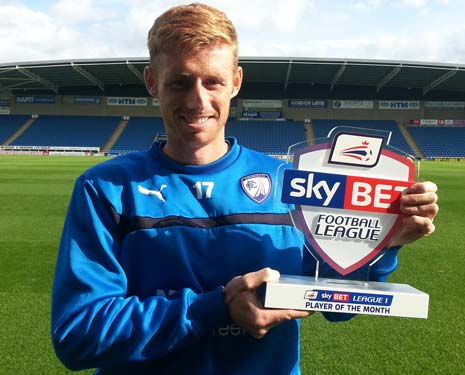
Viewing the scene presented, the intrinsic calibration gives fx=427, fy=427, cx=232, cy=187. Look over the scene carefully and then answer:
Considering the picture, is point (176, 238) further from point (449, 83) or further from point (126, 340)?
point (449, 83)

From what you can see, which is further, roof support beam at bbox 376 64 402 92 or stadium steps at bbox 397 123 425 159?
stadium steps at bbox 397 123 425 159

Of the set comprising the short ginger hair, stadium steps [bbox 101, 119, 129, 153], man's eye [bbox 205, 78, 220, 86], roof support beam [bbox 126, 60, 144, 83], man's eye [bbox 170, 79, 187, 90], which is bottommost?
man's eye [bbox 170, 79, 187, 90]

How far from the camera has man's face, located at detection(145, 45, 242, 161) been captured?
1.08 meters

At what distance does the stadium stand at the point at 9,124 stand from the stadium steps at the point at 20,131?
0.87ft

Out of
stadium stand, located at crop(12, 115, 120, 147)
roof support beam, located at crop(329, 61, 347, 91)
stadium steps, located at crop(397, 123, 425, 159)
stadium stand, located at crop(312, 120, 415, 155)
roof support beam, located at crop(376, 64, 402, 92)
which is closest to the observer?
roof support beam, located at crop(329, 61, 347, 91)

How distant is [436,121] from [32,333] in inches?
1542

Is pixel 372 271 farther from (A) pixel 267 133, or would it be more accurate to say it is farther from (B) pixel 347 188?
(A) pixel 267 133

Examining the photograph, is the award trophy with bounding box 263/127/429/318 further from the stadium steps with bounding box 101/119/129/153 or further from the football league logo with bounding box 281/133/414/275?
the stadium steps with bounding box 101/119/129/153

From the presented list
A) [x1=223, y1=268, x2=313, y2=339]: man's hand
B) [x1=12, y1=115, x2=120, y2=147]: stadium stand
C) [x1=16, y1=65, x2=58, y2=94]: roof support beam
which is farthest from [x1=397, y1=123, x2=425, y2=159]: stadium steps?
[x1=223, y1=268, x2=313, y2=339]: man's hand

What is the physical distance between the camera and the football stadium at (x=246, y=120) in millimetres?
6109

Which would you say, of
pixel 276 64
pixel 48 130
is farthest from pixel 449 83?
pixel 48 130

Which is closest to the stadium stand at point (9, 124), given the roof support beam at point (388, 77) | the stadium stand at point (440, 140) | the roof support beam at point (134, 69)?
the roof support beam at point (134, 69)

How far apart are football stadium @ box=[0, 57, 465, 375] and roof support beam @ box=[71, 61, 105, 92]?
14cm

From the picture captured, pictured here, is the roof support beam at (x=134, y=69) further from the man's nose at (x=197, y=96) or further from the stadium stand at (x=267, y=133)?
the man's nose at (x=197, y=96)
